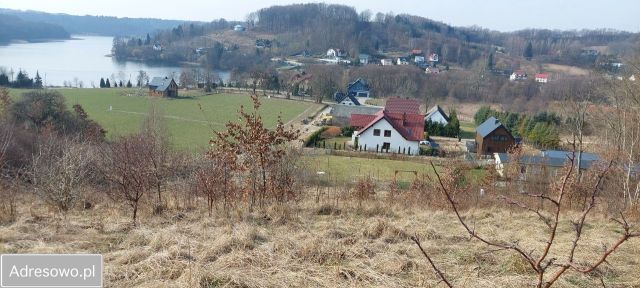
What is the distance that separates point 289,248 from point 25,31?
414 ft

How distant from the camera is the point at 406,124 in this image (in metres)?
22.2

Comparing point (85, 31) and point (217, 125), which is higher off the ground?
point (85, 31)

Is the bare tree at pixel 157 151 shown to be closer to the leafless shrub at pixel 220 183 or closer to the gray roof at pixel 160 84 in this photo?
the leafless shrub at pixel 220 183

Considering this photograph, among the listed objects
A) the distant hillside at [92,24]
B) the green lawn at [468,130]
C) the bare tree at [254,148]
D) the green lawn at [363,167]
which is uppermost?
the distant hillside at [92,24]

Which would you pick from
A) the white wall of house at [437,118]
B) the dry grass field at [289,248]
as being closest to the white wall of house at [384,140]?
the white wall of house at [437,118]

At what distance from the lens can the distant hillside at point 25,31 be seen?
9919 cm

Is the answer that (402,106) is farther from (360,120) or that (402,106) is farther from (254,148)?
(254,148)

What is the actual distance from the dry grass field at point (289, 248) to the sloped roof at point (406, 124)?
52.9ft

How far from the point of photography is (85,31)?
160 metres

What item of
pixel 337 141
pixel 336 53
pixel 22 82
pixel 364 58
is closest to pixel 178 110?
pixel 337 141

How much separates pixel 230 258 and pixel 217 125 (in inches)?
925

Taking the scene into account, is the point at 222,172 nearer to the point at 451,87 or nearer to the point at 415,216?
the point at 415,216

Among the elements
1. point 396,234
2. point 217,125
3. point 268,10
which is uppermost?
point 268,10

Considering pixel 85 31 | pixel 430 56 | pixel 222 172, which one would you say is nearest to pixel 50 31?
pixel 85 31
